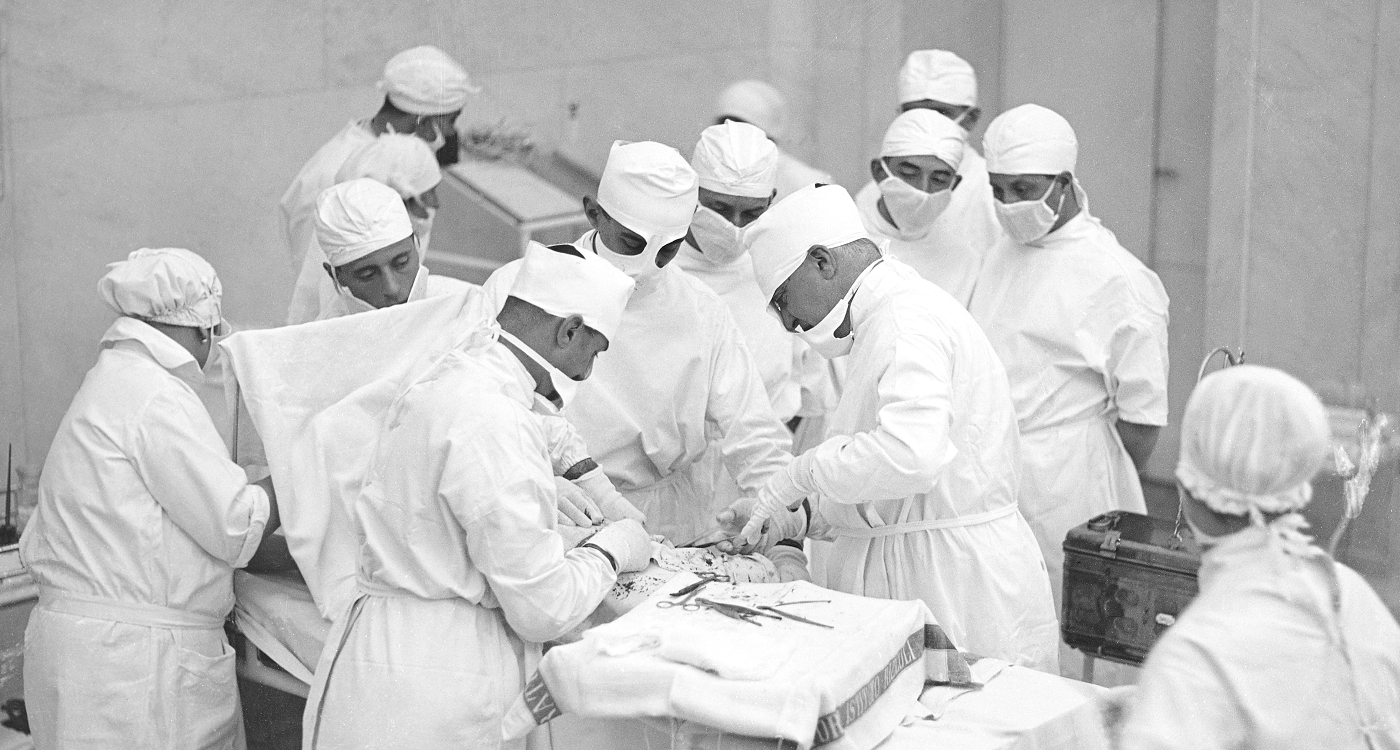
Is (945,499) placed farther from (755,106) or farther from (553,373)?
(755,106)

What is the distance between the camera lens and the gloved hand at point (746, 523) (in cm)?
347

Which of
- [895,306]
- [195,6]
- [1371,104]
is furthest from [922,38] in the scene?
[895,306]

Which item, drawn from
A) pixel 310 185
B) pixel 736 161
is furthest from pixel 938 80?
pixel 310 185

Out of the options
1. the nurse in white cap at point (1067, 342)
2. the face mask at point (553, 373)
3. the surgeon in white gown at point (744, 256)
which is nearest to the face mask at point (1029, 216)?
the nurse in white cap at point (1067, 342)

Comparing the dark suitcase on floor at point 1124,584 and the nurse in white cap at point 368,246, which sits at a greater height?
the nurse in white cap at point 368,246

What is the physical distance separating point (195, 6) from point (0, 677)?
112 inches

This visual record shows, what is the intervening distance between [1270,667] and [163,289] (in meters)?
2.75

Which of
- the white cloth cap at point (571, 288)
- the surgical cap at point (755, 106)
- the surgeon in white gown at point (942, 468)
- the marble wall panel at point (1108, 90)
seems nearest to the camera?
the white cloth cap at point (571, 288)

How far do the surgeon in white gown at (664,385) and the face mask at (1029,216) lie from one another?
1114 mm

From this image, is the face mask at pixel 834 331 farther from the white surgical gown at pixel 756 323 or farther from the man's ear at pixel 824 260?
the white surgical gown at pixel 756 323

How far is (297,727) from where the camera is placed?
158 inches

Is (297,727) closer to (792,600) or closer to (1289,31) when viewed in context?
(792,600)

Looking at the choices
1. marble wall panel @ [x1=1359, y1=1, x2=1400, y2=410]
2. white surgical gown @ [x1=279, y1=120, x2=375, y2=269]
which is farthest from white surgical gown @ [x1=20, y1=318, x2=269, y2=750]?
marble wall panel @ [x1=1359, y1=1, x2=1400, y2=410]

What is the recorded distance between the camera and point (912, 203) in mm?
4875
